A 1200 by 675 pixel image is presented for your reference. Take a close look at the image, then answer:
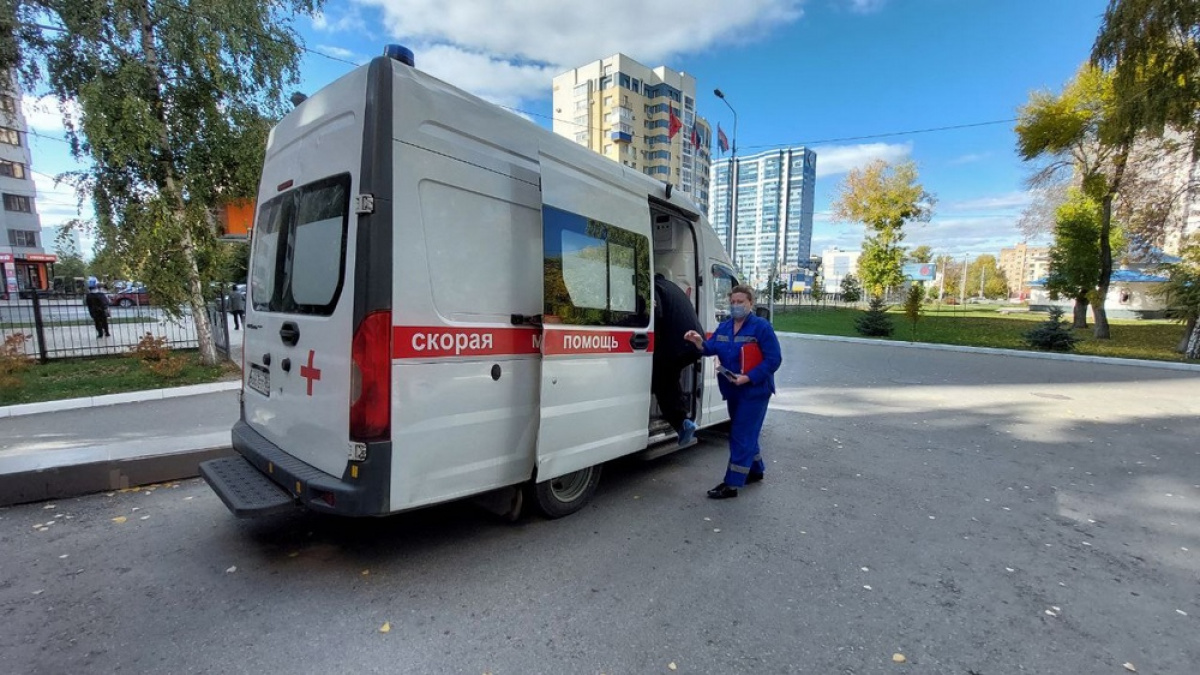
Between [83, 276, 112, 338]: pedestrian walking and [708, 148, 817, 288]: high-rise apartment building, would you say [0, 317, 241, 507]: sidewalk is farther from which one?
[708, 148, 817, 288]: high-rise apartment building

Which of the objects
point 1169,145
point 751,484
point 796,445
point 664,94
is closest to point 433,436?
point 751,484

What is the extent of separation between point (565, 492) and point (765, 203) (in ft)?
123

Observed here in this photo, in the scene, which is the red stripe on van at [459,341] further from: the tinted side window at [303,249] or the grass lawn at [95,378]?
the grass lawn at [95,378]

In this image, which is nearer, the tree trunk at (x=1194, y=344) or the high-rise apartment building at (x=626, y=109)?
the tree trunk at (x=1194, y=344)

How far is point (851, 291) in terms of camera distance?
49.1m

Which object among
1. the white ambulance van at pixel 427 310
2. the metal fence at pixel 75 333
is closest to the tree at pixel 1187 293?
the white ambulance van at pixel 427 310

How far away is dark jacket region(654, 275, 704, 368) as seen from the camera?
4391 millimetres

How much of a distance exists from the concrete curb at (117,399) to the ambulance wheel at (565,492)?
263 inches

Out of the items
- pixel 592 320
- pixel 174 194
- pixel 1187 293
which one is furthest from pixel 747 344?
pixel 1187 293

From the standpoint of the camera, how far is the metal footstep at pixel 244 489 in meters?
2.80

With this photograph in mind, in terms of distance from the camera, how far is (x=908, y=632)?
8.55 ft

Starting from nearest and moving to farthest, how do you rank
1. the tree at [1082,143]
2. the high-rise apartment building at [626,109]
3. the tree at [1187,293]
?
the tree at [1187,293] → the tree at [1082,143] → the high-rise apartment building at [626,109]

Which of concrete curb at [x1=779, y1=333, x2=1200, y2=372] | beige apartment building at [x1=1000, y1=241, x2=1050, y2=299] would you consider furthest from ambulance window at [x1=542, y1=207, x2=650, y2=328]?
beige apartment building at [x1=1000, y1=241, x2=1050, y2=299]

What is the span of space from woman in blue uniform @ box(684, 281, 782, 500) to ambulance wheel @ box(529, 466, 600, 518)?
1.08 m
